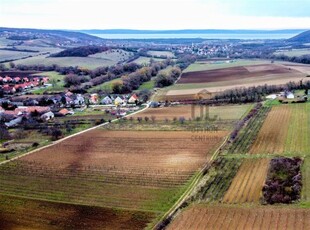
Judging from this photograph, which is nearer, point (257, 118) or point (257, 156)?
point (257, 156)

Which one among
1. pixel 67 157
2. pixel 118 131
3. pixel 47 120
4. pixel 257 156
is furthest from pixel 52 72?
pixel 257 156

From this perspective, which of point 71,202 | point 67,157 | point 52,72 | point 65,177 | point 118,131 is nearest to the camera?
point 71,202

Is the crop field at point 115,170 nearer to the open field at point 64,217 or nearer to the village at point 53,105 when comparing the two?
the open field at point 64,217

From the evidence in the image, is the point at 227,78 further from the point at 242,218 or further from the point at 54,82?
the point at 242,218

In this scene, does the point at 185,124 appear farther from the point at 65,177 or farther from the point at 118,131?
the point at 65,177

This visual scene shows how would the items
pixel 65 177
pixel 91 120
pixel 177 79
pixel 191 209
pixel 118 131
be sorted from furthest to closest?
1. pixel 177 79
2. pixel 91 120
3. pixel 118 131
4. pixel 65 177
5. pixel 191 209

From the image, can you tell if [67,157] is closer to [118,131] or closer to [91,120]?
[118,131]

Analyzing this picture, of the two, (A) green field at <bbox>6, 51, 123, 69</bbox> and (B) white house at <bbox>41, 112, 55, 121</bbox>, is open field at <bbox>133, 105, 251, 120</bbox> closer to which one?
(B) white house at <bbox>41, 112, 55, 121</bbox>
